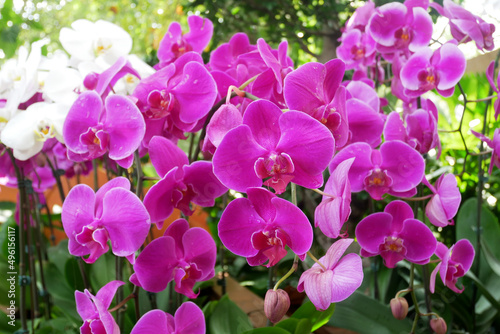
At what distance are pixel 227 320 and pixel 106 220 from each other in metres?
0.34

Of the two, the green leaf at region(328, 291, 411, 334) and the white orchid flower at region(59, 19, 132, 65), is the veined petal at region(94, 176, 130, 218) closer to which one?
the white orchid flower at region(59, 19, 132, 65)

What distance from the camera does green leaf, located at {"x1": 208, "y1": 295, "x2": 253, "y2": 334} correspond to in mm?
638

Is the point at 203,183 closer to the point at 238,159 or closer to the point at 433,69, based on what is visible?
the point at 238,159

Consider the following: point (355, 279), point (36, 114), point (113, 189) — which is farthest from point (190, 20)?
point (355, 279)

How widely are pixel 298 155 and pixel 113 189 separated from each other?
0.17 m

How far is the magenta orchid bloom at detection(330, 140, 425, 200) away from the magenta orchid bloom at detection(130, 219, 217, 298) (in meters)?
0.19

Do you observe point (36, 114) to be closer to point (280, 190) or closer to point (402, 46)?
point (280, 190)

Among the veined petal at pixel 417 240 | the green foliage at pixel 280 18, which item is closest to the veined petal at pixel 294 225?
the veined petal at pixel 417 240

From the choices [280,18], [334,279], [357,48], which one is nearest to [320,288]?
[334,279]

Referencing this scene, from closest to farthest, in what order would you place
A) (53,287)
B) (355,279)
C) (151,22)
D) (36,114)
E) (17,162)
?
(355,279)
(36,114)
(17,162)
(53,287)
(151,22)

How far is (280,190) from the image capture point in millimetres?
349

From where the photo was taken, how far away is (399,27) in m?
0.66

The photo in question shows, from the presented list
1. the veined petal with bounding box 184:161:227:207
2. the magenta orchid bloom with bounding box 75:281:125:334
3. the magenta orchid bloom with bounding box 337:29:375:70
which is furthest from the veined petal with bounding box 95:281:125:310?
the magenta orchid bloom with bounding box 337:29:375:70

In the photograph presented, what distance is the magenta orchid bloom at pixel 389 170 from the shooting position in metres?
0.48
